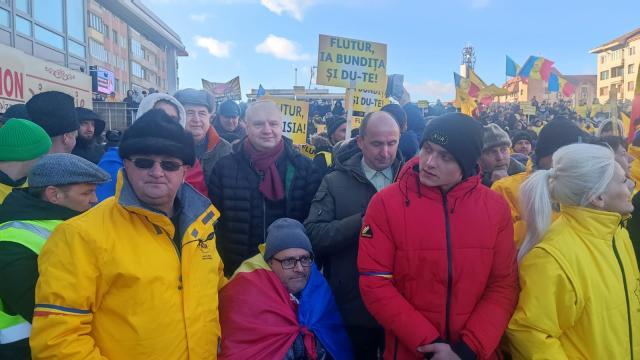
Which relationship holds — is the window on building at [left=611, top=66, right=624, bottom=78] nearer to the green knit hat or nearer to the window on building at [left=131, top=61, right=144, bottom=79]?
the window on building at [left=131, top=61, right=144, bottom=79]

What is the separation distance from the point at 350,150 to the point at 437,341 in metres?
1.57

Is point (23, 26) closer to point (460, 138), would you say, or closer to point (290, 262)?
point (290, 262)

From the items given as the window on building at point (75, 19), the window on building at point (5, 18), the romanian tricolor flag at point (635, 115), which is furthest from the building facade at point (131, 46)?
the romanian tricolor flag at point (635, 115)

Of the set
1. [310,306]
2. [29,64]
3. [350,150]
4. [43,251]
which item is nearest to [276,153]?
[350,150]

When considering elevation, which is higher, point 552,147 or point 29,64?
point 29,64

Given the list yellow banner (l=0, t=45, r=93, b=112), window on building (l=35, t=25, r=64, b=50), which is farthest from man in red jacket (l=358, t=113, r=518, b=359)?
window on building (l=35, t=25, r=64, b=50)

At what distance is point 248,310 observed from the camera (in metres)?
2.59

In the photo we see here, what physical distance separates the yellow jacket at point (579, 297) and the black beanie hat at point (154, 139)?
5.99 feet

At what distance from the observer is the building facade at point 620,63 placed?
63.9 m

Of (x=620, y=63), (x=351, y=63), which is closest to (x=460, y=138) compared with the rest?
(x=351, y=63)

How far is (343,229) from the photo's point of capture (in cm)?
286

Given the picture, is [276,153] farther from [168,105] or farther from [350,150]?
[168,105]

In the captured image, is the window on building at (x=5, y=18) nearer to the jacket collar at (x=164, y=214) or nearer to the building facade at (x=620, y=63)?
the jacket collar at (x=164, y=214)

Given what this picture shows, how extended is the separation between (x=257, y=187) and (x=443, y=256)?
1.62 metres
